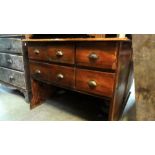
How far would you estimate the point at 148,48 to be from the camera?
0.82 metres

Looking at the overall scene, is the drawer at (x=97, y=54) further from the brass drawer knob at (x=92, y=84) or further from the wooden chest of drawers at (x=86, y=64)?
the brass drawer knob at (x=92, y=84)

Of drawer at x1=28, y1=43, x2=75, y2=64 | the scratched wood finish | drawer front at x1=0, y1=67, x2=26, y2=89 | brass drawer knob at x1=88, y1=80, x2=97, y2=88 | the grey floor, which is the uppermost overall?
drawer at x1=28, y1=43, x2=75, y2=64

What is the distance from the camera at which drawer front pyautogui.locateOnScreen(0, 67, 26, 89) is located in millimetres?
1521

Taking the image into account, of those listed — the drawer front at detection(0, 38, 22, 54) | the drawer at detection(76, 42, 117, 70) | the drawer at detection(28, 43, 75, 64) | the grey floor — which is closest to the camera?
the drawer at detection(76, 42, 117, 70)

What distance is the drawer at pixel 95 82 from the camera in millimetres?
894

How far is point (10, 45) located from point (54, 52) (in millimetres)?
631

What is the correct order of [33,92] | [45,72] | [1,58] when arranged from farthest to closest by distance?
[1,58] → [33,92] → [45,72]

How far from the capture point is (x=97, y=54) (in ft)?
2.93

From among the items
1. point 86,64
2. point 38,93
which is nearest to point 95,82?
point 86,64

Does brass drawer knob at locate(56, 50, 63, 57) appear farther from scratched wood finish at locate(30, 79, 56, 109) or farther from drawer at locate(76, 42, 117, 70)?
scratched wood finish at locate(30, 79, 56, 109)

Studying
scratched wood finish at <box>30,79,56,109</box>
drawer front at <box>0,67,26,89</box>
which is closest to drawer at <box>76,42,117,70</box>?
scratched wood finish at <box>30,79,56,109</box>
